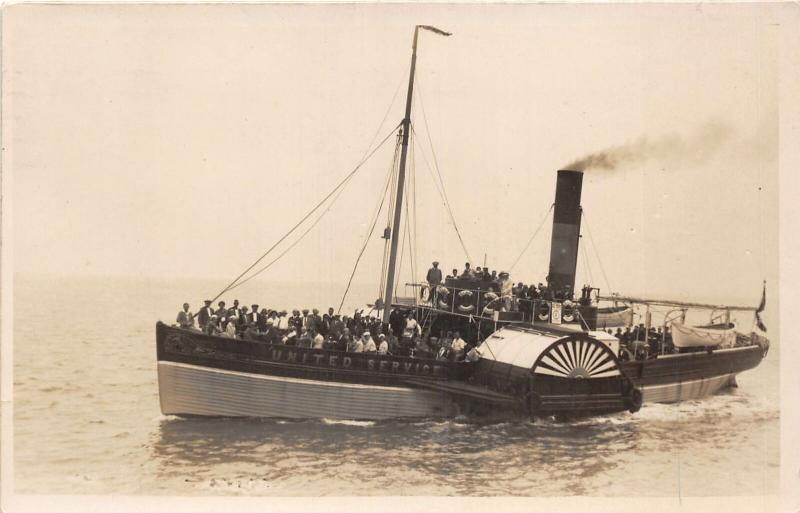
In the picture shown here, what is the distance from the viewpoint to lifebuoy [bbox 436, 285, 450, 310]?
18891mm

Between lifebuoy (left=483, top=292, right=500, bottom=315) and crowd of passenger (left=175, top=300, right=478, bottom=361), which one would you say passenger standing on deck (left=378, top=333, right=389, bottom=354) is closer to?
crowd of passenger (left=175, top=300, right=478, bottom=361)

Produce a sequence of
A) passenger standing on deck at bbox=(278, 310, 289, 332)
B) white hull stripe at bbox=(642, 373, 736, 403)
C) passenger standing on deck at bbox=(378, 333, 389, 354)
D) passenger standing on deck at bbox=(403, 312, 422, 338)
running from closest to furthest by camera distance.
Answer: passenger standing on deck at bbox=(378, 333, 389, 354)
passenger standing on deck at bbox=(278, 310, 289, 332)
passenger standing on deck at bbox=(403, 312, 422, 338)
white hull stripe at bbox=(642, 373, 736, 403)

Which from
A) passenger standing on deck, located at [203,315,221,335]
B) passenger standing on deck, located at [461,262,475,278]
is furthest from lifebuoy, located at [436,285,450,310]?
passenger standing on deck, located at [203,315,221,335]

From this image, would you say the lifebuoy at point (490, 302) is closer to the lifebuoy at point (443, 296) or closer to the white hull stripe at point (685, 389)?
the lifebuoy at point (443, 296)

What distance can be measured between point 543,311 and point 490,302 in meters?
1.37

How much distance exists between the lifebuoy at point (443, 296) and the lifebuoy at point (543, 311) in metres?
2.24

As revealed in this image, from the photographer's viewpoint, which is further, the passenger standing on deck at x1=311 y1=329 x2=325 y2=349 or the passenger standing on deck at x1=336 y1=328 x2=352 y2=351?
the passenger standing on deck at x1=336 y1=328 x2=352 y2=351

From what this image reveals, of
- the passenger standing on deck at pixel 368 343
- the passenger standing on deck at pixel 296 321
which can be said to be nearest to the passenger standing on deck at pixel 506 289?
the passenger standing on deck at pixel 368 343

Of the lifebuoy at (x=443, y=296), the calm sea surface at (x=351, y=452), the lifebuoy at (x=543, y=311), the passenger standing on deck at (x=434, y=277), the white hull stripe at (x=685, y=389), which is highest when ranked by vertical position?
the passenger standing on deck at (x=434, y=277)

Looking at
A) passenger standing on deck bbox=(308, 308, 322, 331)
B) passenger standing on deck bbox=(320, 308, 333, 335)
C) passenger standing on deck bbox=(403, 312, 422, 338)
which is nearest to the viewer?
passenger standing on deck bbox=(308, 308, 322, 331)

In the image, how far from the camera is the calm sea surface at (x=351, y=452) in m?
13.7

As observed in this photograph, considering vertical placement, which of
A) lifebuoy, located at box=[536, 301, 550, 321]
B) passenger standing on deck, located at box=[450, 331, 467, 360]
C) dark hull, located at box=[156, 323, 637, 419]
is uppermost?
lifebuoy, located at box=[536, 301, 550, 321]

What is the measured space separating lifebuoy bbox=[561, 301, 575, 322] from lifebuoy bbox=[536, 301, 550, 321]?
0.38 meters

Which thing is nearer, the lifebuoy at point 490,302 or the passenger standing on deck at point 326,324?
the passenger standing on deck at point 326,324
